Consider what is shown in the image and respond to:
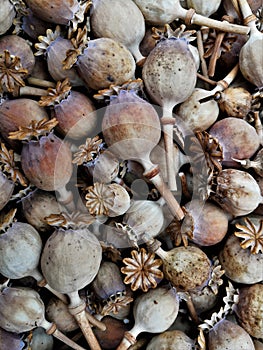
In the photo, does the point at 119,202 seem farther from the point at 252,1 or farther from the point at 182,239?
the point at 252,1

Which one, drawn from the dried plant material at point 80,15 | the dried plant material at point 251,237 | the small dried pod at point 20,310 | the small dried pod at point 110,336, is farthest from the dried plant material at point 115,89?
the small dried pod at point 110,336

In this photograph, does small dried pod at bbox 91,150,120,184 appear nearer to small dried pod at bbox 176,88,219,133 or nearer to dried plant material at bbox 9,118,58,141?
dried plant material at bbox 9,118,58,141

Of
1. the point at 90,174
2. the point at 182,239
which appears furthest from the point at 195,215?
the point at 90,174

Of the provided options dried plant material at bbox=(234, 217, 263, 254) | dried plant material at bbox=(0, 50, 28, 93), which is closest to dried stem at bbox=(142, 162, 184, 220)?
dried plant material at bbox=(234, 217, 263, 254)

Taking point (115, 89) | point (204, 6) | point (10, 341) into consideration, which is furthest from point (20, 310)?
point (204, 6)

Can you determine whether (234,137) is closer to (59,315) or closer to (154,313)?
(154,313)

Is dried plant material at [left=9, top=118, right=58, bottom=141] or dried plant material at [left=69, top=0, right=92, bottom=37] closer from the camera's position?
dried plant material at [left=9, top=118, right=58, bottom=141]

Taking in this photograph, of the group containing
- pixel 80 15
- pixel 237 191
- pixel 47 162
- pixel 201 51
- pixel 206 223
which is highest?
pixel 80 15
